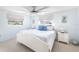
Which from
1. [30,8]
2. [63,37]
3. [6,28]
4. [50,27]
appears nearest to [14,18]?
[6,28]

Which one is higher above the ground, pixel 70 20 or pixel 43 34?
pixel 70 20

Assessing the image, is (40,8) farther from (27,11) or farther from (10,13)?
(10,13)

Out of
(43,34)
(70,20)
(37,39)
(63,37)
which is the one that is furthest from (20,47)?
(70,20)

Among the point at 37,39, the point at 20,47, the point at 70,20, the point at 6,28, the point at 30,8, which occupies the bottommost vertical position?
the point at 20,47

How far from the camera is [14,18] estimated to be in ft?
3.98

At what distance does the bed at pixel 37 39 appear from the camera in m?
1.19

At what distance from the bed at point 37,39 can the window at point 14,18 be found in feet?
0.56

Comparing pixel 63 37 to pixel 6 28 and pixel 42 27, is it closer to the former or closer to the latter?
pixel 42 27

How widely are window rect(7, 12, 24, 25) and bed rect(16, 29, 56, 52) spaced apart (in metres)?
0.17

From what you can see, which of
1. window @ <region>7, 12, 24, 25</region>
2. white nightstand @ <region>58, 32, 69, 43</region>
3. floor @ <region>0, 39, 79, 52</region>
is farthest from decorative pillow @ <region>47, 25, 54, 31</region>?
window @ <region>7, 12, 24, 25</region>

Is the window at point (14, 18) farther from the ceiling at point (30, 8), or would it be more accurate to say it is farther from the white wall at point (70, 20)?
the white wall at point (70, 20)

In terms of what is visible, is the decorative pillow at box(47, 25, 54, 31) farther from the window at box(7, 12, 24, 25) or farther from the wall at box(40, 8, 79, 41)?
the window at box(7, 12, 24, 25)

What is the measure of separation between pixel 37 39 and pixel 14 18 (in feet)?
1.64

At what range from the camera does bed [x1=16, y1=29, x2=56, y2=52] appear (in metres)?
1.19
